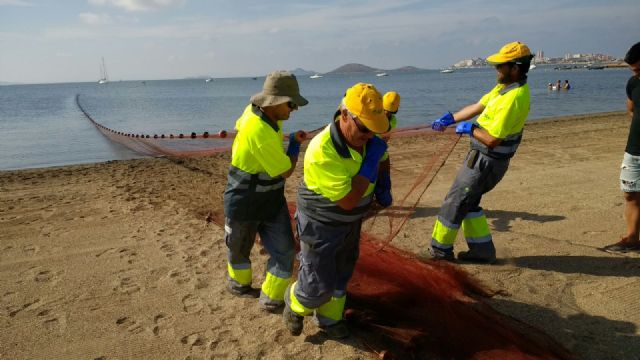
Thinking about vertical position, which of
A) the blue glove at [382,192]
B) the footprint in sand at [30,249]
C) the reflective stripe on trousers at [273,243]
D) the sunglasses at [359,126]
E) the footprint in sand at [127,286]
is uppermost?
the sunglasses at [359,126]

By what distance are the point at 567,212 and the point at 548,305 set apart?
3.04 m

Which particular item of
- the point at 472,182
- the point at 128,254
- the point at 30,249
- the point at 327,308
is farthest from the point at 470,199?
the point at 30,249

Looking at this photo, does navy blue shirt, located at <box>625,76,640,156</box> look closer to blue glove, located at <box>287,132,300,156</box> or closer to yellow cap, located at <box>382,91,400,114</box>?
yellow cap, located at <box>382,91,400,114</box>

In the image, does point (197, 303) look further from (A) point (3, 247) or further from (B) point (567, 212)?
(B) point (567, 212)

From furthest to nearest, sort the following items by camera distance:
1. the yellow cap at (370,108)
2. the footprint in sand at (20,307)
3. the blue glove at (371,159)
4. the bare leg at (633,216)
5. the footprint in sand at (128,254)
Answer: the footprint in sand at (128,254), the bare leg at (633,216), the footprint in sand at (20,307), the blue glove at (371,159), the yellow cap at (370,108)

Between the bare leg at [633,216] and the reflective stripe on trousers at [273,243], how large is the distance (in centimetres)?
406

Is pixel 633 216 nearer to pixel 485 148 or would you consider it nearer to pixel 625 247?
pixel 625 247

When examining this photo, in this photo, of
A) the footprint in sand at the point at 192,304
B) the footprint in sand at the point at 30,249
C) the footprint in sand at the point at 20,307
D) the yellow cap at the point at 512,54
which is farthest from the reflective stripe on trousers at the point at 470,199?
the footprint in sand at the point at 30,249

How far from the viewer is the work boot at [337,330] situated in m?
3.50

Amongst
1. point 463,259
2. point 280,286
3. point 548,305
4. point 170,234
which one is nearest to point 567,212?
point 463,259

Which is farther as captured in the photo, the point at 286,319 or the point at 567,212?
the point at 567,212

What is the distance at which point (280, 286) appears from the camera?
3869 mm

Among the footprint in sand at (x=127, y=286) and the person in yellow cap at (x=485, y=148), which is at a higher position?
the person in yellow cap at (x=485, y=148)

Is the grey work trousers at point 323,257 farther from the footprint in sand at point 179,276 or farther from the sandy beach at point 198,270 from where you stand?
the footprint in sand at point 179,276
